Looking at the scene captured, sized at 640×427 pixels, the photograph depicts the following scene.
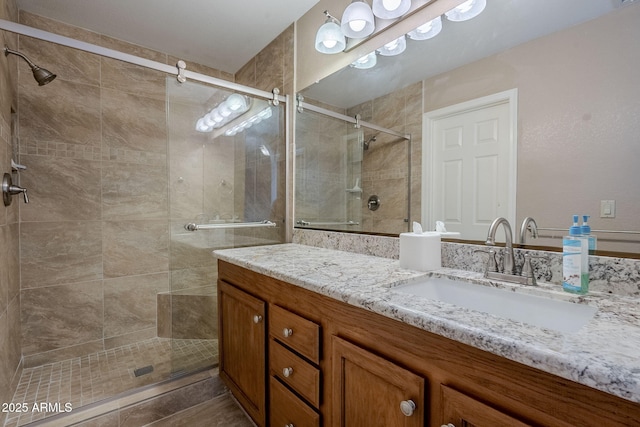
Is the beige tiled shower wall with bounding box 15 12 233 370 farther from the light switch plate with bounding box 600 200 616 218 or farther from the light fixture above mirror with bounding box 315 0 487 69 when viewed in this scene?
the light switch plate with bounding box 600 200 616 218

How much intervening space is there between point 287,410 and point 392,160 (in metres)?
1.15

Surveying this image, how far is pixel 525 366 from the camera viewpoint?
493 mm

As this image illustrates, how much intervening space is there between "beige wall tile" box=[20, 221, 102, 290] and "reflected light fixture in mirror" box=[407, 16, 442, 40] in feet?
7.80

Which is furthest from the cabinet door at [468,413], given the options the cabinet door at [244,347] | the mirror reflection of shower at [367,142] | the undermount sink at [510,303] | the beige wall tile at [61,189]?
the beige wall tile at [61,189]

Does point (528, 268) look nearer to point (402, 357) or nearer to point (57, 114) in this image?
point (402, 357)

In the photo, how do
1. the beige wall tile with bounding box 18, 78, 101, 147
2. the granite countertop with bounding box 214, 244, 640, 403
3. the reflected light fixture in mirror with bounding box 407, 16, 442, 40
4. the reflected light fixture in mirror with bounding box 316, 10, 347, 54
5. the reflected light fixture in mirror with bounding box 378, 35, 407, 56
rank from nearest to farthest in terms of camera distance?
the granite countertop with bounding box 214, 244, 640, 403
the reflected light fixture in mirror with bounding box 407, 16, 442, 40
the reflected light fixture in mirror with bounding box 378, 35, 407, 56
the reflected light fixture in mirror with bounding box 316, 10, 347, 54
the beige wall tile with bounding box 18, 78, 101, 147

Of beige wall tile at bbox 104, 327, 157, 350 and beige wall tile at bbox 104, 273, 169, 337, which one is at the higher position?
beige wall tile at bbox 104, 273, 169, 337

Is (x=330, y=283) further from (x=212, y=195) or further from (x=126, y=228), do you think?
(x=126, y=228)

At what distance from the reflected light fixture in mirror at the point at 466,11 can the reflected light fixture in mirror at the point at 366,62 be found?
39 centimetres

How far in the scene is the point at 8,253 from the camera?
1.57 metres

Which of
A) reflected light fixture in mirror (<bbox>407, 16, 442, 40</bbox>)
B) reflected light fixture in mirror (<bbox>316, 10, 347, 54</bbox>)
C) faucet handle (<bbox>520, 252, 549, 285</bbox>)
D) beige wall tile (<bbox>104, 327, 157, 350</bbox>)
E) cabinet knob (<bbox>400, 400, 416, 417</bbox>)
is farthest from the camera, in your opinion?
beige wall tile (<bbox>104, 327, 157, 350</bbox>)

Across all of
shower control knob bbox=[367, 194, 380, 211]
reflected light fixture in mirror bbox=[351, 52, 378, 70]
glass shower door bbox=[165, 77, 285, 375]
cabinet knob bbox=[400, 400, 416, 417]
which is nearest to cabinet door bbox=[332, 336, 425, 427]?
cabinet knob bbox=[400, 400, 416, 417]

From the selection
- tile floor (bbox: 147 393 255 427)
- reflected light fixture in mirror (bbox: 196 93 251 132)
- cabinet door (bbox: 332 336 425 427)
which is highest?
reflected light fixture in mirror (bbox: 196 93 251 132)

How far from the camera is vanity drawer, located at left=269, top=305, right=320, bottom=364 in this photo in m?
0.92
